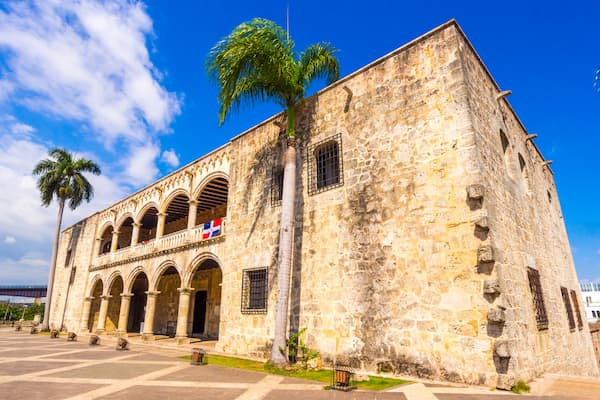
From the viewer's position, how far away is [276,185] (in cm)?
1220

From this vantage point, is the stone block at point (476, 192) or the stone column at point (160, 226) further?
the stone column at point (160, 226)

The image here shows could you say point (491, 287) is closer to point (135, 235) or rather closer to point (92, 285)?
point (135, 235)

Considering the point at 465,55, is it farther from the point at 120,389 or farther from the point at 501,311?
the point at 120,389

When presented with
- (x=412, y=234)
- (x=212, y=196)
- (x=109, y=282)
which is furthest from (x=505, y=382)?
(x=109, y=282)

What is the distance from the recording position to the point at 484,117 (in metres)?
8.88

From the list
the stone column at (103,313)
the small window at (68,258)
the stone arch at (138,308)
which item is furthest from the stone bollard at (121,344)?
the small window at (68,258)

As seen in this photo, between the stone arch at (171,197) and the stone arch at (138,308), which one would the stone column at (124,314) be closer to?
the stone arch at (171,197)

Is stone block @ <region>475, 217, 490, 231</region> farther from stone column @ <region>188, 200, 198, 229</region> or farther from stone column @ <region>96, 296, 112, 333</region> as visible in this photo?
stone column @ <region>96, 296, 112, 333</region>

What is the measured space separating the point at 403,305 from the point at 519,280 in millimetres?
2704

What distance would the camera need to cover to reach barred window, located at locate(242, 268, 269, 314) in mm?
11391

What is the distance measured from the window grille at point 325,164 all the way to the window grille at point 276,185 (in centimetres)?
137

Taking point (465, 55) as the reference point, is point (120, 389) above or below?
below

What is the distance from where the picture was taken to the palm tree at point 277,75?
31.2 feet

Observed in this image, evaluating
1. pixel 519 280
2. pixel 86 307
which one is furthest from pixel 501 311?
pixel 86 307
